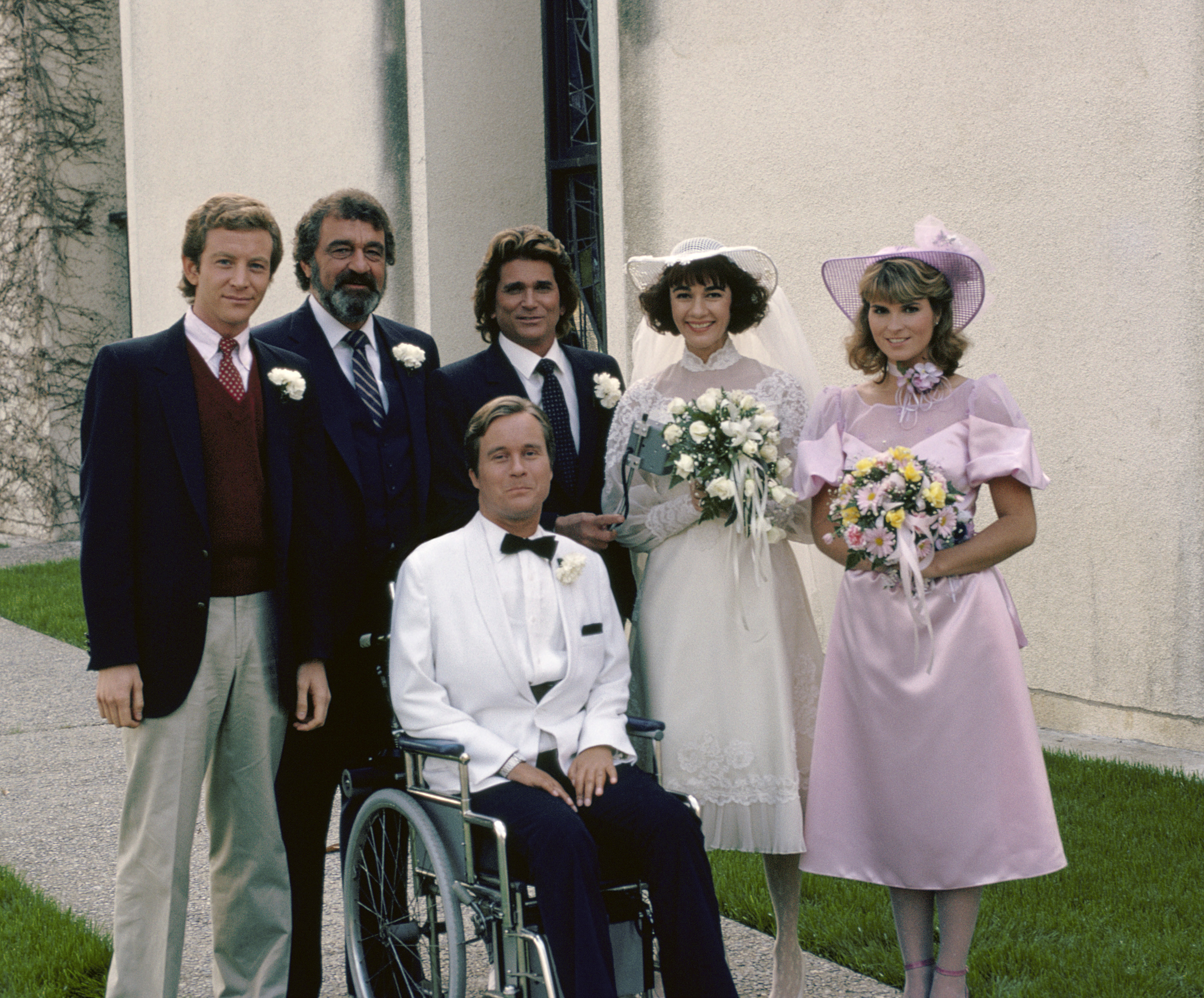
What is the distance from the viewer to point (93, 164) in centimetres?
1379

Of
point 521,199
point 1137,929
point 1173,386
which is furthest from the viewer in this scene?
point 521,199

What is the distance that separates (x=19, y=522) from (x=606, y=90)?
9390 millimetres

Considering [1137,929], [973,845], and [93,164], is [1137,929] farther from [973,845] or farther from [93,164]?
[93,164]

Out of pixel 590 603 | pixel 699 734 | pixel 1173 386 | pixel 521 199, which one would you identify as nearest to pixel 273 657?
pixel 590 603

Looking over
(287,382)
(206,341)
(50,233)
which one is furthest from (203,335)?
(50,233)

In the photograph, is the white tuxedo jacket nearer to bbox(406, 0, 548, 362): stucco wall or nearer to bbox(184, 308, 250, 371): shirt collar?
bbox(184, 308, 250, 371): shirt collar

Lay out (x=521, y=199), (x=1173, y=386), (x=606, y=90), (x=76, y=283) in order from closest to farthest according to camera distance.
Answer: (x=1173, y=386), (x=606, y=90), (x=521, y=199), (x=76, y=283)

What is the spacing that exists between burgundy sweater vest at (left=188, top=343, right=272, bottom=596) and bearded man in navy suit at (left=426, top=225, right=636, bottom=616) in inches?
25.2

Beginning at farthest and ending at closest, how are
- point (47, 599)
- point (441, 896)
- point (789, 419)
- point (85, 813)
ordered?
point (47, 599)
point (85, 813)
point (789, 419)
point (441, 896)

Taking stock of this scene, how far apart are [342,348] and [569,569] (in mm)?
958

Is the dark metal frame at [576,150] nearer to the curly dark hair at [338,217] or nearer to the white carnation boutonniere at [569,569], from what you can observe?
the curly dark hair at [338,217]

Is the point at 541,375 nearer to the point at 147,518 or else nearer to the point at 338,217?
the point at 338,217

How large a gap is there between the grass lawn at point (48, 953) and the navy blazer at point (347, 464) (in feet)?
4.31

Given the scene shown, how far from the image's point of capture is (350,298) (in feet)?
12.1
